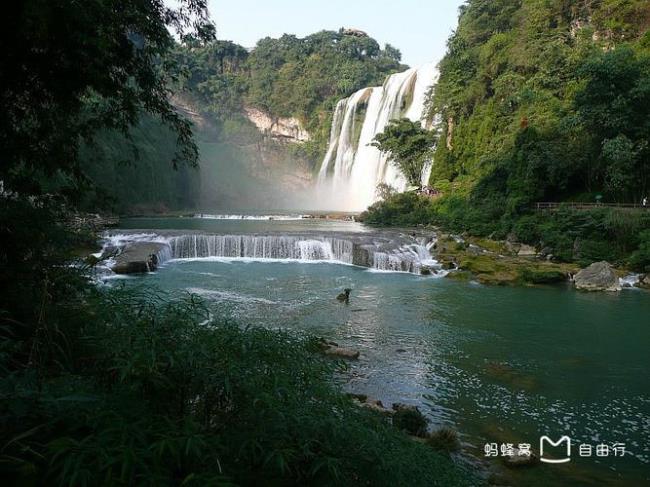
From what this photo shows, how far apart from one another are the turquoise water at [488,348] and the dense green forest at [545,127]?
560cm

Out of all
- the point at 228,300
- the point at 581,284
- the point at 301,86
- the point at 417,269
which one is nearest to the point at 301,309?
the point at 228,300

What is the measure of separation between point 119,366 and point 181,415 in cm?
42

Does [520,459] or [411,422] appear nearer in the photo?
[520,459]

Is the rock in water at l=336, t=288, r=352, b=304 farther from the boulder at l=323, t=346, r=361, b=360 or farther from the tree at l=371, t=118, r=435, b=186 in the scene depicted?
the tree at l=371, t=118, r=435, b=186

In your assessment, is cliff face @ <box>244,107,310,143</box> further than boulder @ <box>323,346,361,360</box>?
Yes

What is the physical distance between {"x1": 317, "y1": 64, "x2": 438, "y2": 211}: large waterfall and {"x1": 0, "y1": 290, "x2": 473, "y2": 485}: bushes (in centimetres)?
3303

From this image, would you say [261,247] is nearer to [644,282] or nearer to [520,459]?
[644,282]

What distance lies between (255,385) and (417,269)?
584 inches

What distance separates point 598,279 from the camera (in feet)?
46.7

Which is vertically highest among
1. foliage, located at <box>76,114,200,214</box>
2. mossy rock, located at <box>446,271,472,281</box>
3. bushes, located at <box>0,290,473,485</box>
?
foliage, located at <box>76,114,200,214</box>

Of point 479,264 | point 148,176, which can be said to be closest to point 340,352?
point 479,264

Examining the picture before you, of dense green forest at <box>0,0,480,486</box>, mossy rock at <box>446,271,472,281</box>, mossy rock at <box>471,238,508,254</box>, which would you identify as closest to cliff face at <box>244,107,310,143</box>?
mossy rock at <box>471,238,508,254</box>

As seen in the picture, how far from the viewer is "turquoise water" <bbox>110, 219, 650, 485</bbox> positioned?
19.1 ft

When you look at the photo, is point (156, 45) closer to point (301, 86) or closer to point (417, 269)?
point (417, 269)
